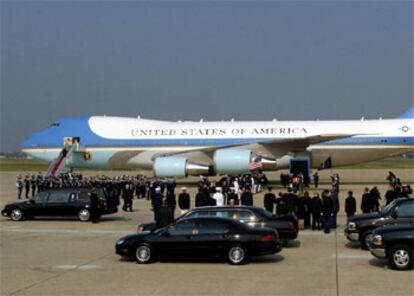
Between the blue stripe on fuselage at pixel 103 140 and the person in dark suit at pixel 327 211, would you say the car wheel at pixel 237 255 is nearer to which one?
the person in dark suit at pixel 327 211

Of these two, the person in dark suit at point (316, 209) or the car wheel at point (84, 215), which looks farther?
the car wheel at point (84, 215)

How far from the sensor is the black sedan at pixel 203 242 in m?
13.2

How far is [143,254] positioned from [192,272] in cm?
164

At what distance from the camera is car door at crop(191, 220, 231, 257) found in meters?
13.3

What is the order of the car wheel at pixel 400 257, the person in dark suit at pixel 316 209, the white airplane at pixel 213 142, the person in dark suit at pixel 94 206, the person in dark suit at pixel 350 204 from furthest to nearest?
the white airplane at pixel 213 142, the person in dark suit at pixel 94 206, the person in dark suit at pixel 350 204, the person in dark suit at pixel 316 209, the car wheel at pixel 400 257

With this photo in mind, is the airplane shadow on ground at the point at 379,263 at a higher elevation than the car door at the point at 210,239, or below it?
below

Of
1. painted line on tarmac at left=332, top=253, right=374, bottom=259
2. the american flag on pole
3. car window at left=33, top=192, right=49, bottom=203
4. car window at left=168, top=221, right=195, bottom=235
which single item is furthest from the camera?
the american flag on pole

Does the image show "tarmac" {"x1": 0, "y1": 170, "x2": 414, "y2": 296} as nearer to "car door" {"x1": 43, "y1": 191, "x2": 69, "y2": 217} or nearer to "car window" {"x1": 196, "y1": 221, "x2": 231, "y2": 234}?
"car window" {"x1": 196, "y1": 221, "x2": 231, "y2": 234}

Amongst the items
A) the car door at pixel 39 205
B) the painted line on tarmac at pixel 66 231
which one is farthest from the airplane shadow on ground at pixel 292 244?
the car door at pixel 39 205

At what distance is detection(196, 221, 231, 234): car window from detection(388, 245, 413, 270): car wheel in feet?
11.6

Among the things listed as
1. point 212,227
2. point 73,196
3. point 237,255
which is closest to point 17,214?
point 73,196

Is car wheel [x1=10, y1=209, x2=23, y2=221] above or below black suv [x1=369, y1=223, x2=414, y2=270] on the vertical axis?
above

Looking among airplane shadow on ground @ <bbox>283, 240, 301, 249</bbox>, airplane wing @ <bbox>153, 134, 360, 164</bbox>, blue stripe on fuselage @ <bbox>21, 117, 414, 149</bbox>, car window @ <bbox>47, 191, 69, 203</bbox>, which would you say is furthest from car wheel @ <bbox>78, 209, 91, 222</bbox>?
blue stripe on fuselage @ <bbox>21, 117, 414, 149</bbox>

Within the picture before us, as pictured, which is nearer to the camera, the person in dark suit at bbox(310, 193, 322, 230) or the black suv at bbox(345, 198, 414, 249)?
the black suv at bbox(345, 198, 414, 249)
